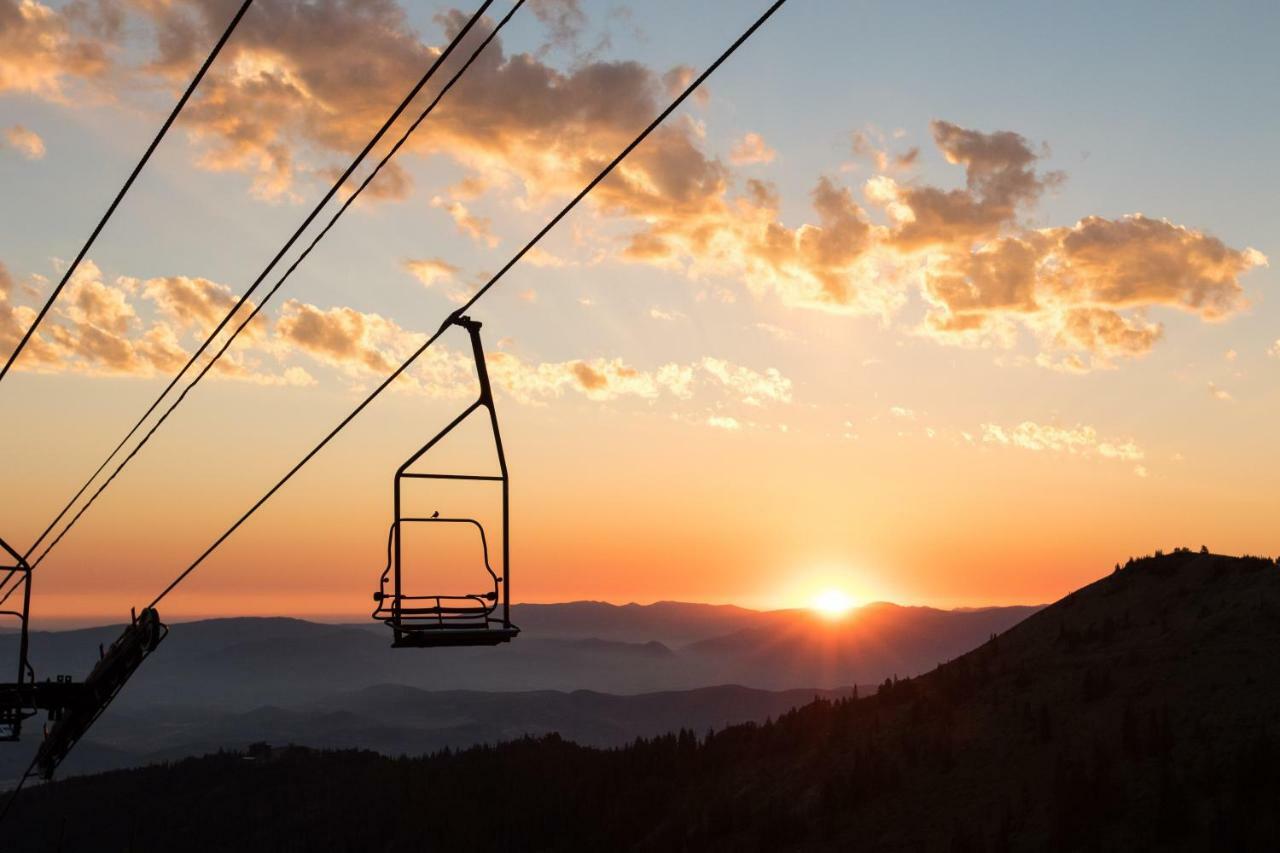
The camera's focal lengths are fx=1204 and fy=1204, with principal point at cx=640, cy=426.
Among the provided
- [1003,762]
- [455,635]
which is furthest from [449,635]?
[1003,762]

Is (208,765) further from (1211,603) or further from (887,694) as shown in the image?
(1211,603)

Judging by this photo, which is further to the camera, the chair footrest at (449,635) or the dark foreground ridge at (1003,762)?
the dark foreground ridge at (1003,762)

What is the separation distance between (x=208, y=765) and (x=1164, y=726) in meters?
81.0

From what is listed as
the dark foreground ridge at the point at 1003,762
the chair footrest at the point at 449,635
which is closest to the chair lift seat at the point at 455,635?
the chair footrest at the point at 449,635

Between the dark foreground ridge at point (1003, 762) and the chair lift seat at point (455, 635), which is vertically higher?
the chair lift seat at point (455, 635)

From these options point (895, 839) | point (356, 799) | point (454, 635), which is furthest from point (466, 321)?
point (356, 799)

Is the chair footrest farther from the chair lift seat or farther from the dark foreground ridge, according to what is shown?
the dark foreground ridge

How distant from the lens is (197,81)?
403 inches

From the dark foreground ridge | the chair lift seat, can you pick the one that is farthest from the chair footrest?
the dark foreground ridge

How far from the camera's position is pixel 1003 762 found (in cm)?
3225

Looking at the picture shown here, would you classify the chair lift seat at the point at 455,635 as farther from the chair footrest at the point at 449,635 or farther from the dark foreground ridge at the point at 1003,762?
the dark foreground ridge at the point at 1003,762

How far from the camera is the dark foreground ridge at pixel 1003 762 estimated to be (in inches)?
1065

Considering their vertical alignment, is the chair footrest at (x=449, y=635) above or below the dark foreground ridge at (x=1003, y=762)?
above

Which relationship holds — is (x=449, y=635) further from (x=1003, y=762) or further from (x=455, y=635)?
(x=1003, y=762)
